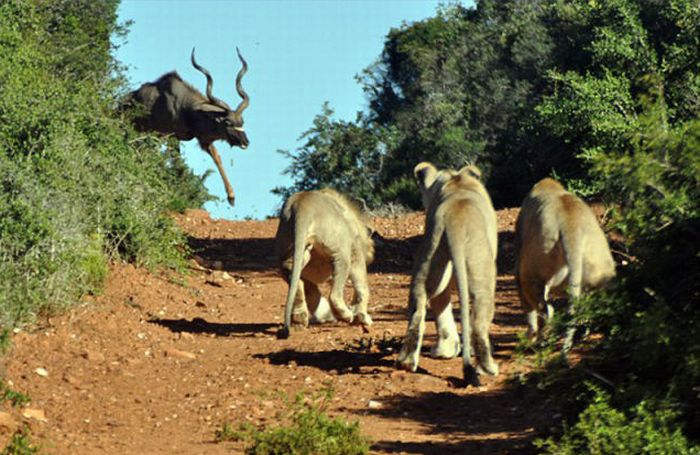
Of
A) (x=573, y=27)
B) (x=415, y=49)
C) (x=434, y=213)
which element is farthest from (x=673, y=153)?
(x=415, y=49)

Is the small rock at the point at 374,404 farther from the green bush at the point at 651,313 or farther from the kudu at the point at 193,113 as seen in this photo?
the kudu at the point at 193,113

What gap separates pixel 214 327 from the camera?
14688 mm

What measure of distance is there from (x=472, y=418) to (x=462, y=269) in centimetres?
113

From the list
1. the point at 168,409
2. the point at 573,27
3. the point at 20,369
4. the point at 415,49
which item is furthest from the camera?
the point at 415,49

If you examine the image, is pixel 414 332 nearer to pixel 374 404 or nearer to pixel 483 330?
pixel 483 330

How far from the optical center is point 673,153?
826 cm

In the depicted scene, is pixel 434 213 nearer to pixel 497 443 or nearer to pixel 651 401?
pixel 497 443

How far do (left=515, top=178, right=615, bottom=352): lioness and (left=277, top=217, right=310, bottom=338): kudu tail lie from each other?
212 cm

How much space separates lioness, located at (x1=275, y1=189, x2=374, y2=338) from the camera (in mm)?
13141

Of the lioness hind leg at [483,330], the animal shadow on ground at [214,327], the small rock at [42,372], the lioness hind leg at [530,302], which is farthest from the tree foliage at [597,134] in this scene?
the small rock at [42,372]

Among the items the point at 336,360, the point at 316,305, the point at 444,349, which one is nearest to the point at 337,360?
the point at 336,360

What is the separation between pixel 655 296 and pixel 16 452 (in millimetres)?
3776

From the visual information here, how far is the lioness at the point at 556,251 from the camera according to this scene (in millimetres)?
10898

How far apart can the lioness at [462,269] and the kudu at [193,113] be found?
563 inches
